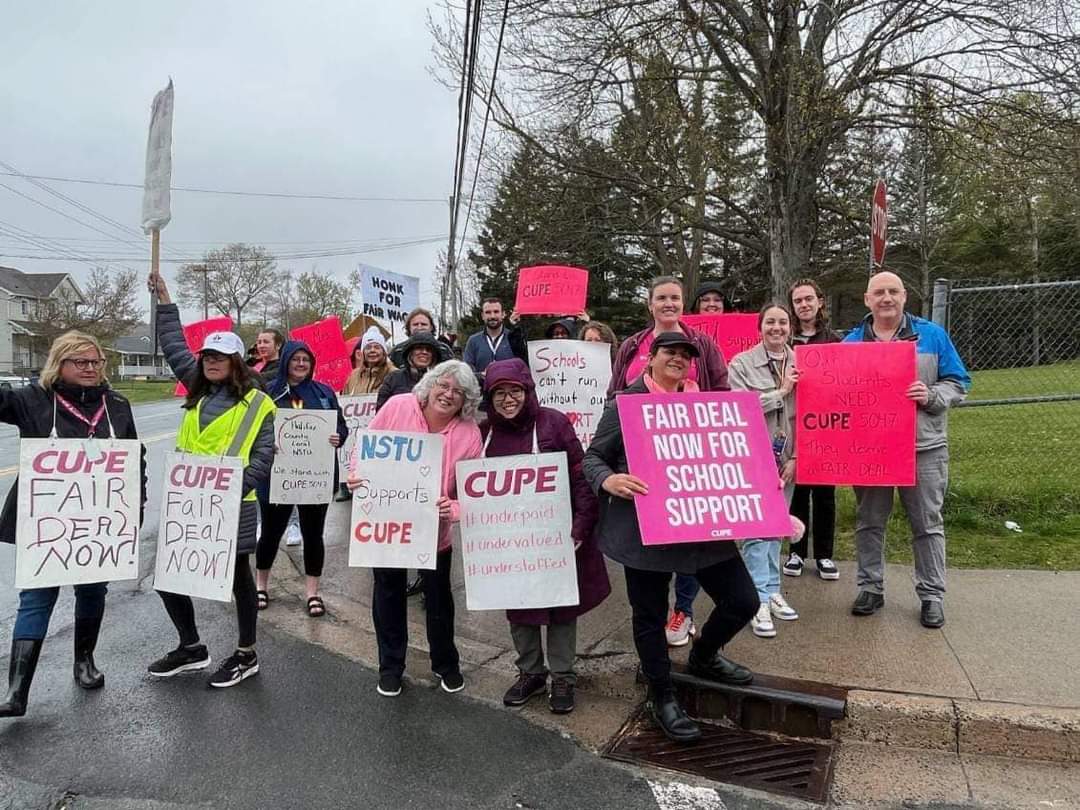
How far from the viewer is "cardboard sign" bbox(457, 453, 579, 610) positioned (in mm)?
3545

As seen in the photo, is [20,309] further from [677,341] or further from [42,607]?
[677,341]

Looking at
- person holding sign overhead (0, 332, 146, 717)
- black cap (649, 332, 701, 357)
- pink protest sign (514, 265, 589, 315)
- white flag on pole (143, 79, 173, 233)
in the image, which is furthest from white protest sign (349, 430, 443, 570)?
pink protest sign (514, 265, 589, 315)

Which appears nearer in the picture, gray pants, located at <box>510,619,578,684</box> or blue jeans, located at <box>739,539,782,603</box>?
gray pants, located at <box>510,619,578,684</box>

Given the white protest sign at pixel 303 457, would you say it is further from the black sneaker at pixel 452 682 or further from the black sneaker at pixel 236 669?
the black sneaker at pixel 452 682

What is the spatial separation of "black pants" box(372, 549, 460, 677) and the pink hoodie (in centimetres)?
29

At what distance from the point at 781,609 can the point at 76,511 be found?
155 inches

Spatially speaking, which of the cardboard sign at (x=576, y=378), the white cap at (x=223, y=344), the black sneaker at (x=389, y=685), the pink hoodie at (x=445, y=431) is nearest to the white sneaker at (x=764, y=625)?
the pink hoodie at (x=445, y=431)

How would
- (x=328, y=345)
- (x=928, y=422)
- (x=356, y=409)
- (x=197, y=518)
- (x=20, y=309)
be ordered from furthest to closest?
(x=20, y=309) < (x=328, y=345) < (x=356, y=409) < (x=928, y=422) < (x=197, y=518)

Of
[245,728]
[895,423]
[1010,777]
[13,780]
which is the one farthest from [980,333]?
[13,780]

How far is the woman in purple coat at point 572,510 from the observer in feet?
11.6

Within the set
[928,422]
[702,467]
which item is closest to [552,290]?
[928,422]

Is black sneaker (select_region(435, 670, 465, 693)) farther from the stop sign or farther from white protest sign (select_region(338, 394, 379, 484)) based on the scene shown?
the stop sign

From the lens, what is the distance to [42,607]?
12.3 feet

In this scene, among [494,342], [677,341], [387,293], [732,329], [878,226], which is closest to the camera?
[677,341]
